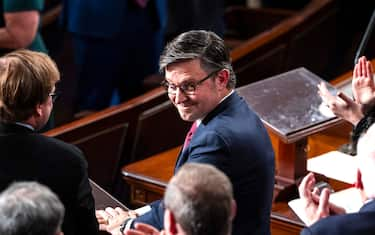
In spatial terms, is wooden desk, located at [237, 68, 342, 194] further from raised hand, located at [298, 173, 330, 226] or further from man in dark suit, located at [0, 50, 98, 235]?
man in dark suit, located at [0, 50, 98, 235]

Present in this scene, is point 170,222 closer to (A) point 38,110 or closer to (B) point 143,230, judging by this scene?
(B) point 143,230

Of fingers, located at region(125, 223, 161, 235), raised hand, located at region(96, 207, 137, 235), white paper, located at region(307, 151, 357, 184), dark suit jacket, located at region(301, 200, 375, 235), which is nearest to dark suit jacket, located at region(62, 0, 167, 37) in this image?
white paper, located at region(307, 151, 357, 184)

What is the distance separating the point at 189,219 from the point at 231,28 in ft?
14.2

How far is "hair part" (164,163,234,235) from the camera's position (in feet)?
7.79

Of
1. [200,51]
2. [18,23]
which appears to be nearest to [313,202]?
[200,51]

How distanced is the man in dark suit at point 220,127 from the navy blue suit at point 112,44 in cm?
214

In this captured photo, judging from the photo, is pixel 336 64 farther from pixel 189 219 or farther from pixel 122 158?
pixel 189 219

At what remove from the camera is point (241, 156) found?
120 inches

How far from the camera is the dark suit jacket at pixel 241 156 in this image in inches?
119

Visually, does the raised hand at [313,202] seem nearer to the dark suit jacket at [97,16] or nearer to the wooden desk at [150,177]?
the wooden desk at [150,177]

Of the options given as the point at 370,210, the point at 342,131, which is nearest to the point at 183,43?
the point at 370,210

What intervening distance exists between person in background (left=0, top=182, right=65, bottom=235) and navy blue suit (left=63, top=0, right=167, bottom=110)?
2.87 meters

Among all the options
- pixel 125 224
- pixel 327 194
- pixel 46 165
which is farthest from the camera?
pixel 125 224

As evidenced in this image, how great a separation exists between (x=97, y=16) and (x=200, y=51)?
2.24m
